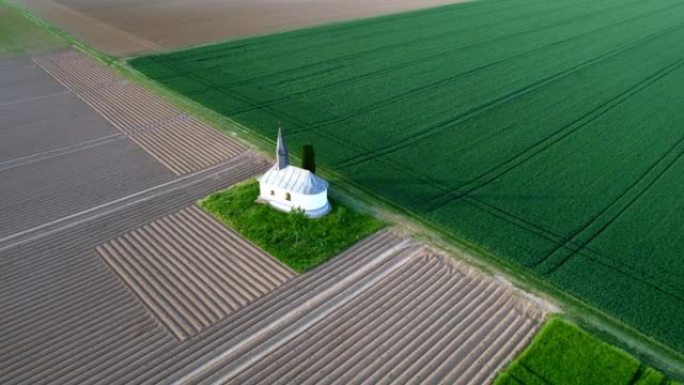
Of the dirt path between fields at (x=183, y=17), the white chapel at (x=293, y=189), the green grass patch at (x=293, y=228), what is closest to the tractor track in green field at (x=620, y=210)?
the green grass patch at (x=293, y=228)

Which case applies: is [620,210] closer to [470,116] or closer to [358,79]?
[470,116]

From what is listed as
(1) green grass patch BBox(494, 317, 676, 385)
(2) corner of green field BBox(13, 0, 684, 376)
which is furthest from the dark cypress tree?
(1) green grass patch BBox(494, 317, 676, 385)

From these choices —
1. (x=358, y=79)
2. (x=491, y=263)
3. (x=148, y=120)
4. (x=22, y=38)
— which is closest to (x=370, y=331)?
(x=491, y=263)

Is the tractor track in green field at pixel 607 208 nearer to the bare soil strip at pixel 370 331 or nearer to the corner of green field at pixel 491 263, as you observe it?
the corner of green field at pixel 491 263

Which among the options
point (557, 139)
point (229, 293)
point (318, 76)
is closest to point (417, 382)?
point (229, 293)

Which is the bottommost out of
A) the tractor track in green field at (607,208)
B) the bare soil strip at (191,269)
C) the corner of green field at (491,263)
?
the bare soil strip at (191,269)
